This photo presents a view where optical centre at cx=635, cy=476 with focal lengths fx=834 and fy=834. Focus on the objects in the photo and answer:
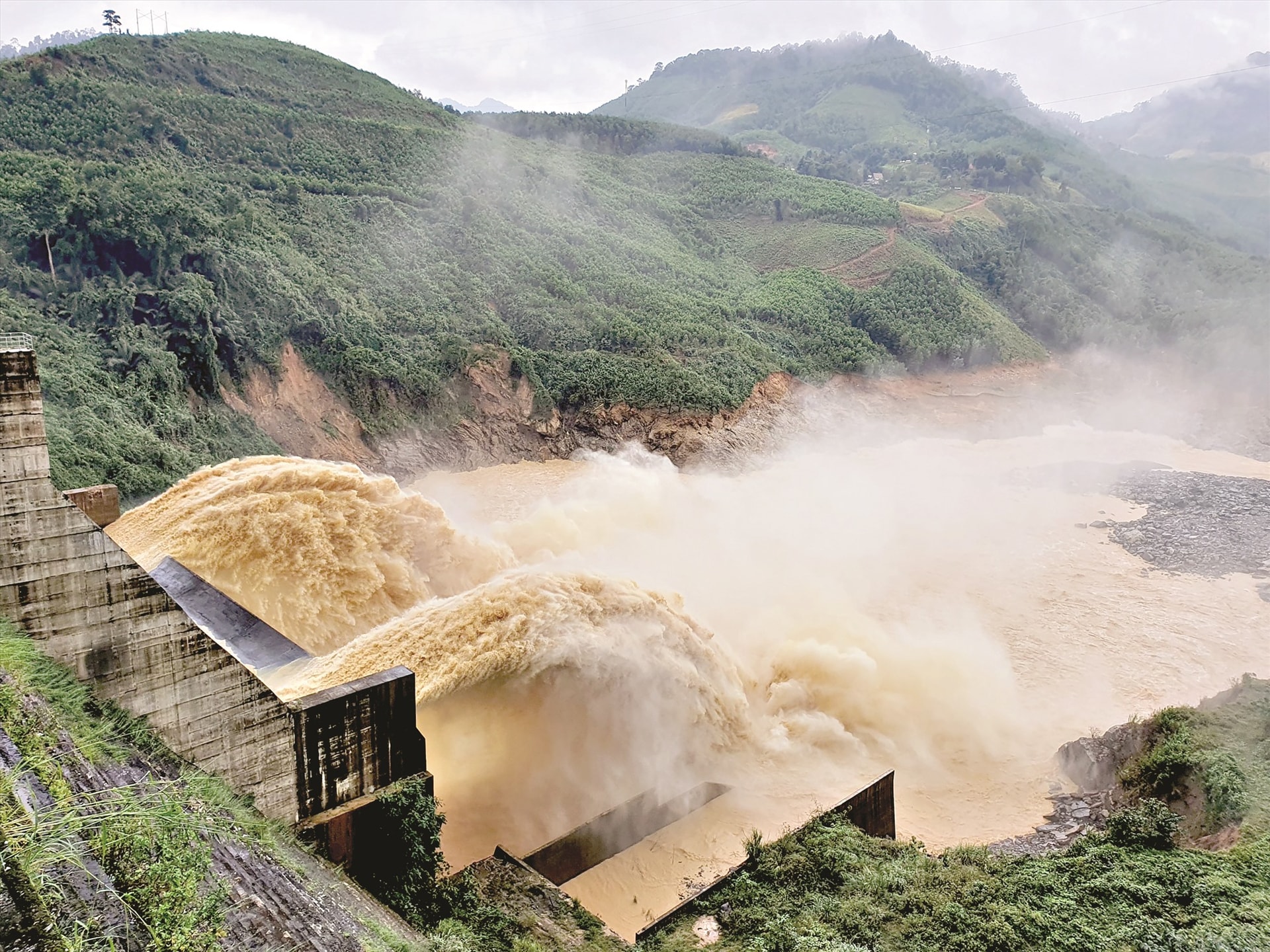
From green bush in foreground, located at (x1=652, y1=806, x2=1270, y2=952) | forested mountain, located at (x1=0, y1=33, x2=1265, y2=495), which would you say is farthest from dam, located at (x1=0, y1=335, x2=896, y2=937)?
forested mountain, located at (x1=0, y1=33, x2=1265, y2=495)

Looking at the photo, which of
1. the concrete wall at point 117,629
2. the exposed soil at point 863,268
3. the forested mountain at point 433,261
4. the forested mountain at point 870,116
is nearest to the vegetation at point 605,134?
Answer: the forested mountain at point 433,261

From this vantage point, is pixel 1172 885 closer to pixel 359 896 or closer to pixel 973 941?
pixel 973 941

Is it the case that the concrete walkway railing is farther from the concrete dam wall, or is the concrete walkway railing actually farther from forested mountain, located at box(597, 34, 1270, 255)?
forested mountain, located at box(597, 34, 1270, 255)

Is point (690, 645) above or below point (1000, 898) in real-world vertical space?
above

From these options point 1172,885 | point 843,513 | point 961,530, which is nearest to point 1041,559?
point 961,530

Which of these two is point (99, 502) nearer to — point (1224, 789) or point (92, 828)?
point (92, 828)

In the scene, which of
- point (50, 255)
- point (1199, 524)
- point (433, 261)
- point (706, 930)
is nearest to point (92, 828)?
point (706, 930)
